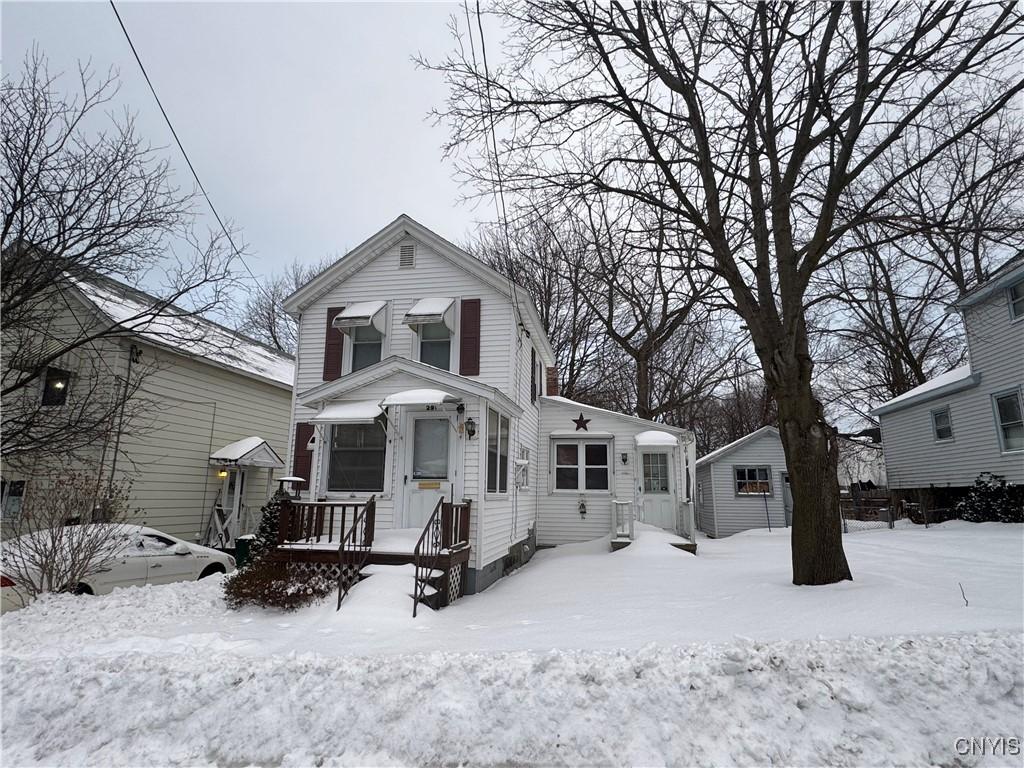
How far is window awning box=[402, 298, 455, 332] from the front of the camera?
10.8 metres

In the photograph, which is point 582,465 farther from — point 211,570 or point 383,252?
point 211,570

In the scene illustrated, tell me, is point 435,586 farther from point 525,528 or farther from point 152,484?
point 152,484

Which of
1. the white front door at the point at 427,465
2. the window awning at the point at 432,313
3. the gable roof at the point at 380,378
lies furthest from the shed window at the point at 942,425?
the white front door at the point at 427,465

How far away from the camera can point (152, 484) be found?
12.7 metres

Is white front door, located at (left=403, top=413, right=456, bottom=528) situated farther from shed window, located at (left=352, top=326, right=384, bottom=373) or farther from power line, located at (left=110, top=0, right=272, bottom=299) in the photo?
power line, located at (left=110, top=0, right=272, bottom=299)

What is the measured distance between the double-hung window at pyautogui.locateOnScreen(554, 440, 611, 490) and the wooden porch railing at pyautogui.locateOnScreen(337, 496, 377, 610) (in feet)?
23.9

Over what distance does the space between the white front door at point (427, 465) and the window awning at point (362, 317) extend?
8.85 ft

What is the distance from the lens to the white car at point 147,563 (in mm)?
8328

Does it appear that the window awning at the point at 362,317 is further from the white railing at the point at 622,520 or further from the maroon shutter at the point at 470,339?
the white railing at the point at 622,520

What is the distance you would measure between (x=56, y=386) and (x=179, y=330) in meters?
4.93

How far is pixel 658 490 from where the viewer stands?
14.5 meters

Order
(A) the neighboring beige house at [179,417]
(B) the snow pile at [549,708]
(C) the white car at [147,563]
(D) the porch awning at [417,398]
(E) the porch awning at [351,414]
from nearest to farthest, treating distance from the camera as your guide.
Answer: (B) the snow pile at [549,708], (C) the white car at [147,563], (D) the porch awning at [417,398], (E) the porch awning at [351,414], (A) the neighboring beige house at [179,417]

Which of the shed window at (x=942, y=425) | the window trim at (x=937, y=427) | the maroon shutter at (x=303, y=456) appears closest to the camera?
the maroon shutter at (x=303, y=456)

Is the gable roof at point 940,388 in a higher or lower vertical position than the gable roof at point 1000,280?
lower
